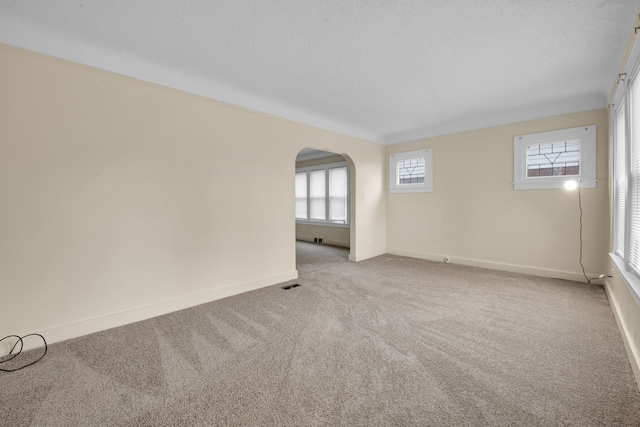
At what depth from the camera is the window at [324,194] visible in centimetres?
720

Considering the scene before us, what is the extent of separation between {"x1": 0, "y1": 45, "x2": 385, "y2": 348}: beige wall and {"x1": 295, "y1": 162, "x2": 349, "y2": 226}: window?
11.4ft

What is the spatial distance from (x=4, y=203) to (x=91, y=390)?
1.61 meters

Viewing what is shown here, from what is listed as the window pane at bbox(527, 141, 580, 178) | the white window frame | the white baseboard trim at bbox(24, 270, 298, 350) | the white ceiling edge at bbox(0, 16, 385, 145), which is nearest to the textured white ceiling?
the white ceiling edge at bbox(0, 16, 385, 145)

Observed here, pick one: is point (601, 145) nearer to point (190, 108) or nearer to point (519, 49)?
point (519, 49)

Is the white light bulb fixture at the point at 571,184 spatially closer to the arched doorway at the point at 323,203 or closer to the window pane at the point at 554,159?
the window pane at the point at 554,159

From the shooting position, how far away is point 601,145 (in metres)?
3.70

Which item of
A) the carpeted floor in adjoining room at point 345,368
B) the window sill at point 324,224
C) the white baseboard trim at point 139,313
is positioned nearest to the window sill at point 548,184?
the carpeted floor in adjoining room at point 345,368

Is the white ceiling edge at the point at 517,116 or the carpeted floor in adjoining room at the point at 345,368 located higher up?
the white ceiling edge at the point at 517,116

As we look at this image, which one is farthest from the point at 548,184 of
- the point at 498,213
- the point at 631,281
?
the point at 631,281

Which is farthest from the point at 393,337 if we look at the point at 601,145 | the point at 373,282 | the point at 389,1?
the point at 601,145

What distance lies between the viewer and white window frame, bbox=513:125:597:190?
3750 mm

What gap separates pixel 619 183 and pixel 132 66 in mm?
5097

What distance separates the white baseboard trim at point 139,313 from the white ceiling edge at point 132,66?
2308mm

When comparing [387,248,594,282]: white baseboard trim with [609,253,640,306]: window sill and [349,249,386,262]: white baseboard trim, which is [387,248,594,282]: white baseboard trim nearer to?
[349,249,386,262]: white baseboard trim
